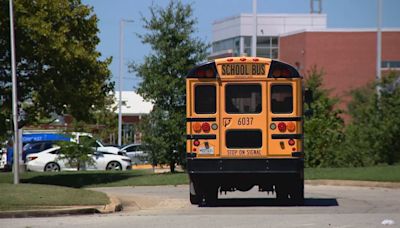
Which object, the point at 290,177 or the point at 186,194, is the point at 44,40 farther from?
the point at 290,177

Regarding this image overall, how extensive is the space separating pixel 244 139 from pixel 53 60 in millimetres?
12574

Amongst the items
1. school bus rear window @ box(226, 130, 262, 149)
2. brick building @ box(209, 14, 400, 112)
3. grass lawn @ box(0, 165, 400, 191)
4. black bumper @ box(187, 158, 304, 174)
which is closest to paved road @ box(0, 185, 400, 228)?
black bumper @ box(187, 158, 304, 174)

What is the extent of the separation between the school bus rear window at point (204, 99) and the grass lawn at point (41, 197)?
9.55ft

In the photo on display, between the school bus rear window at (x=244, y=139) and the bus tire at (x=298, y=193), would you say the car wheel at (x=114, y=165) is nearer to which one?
the bus tire at (x=298, y=193)

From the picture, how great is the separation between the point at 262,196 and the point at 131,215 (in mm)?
6986

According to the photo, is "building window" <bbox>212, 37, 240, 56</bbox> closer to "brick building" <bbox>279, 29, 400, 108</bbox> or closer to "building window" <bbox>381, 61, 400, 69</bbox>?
"brick building" <bbox>279, 29, 400, 108</bbox>

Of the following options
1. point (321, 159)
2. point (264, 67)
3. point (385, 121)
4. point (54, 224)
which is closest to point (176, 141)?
point (321, 159)

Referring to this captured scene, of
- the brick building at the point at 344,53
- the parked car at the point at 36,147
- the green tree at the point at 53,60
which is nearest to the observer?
the green tree at the point at 53,60

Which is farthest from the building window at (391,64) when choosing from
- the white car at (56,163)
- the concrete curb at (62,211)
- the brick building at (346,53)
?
the concrete curb at (62,211)

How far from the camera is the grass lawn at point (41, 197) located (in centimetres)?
1814

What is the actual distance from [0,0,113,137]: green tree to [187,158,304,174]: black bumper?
11.6 metres

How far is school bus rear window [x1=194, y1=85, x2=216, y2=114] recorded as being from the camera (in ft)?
61.7

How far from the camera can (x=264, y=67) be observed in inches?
739

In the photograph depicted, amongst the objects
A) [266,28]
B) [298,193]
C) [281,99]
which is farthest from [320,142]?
[266,28]
